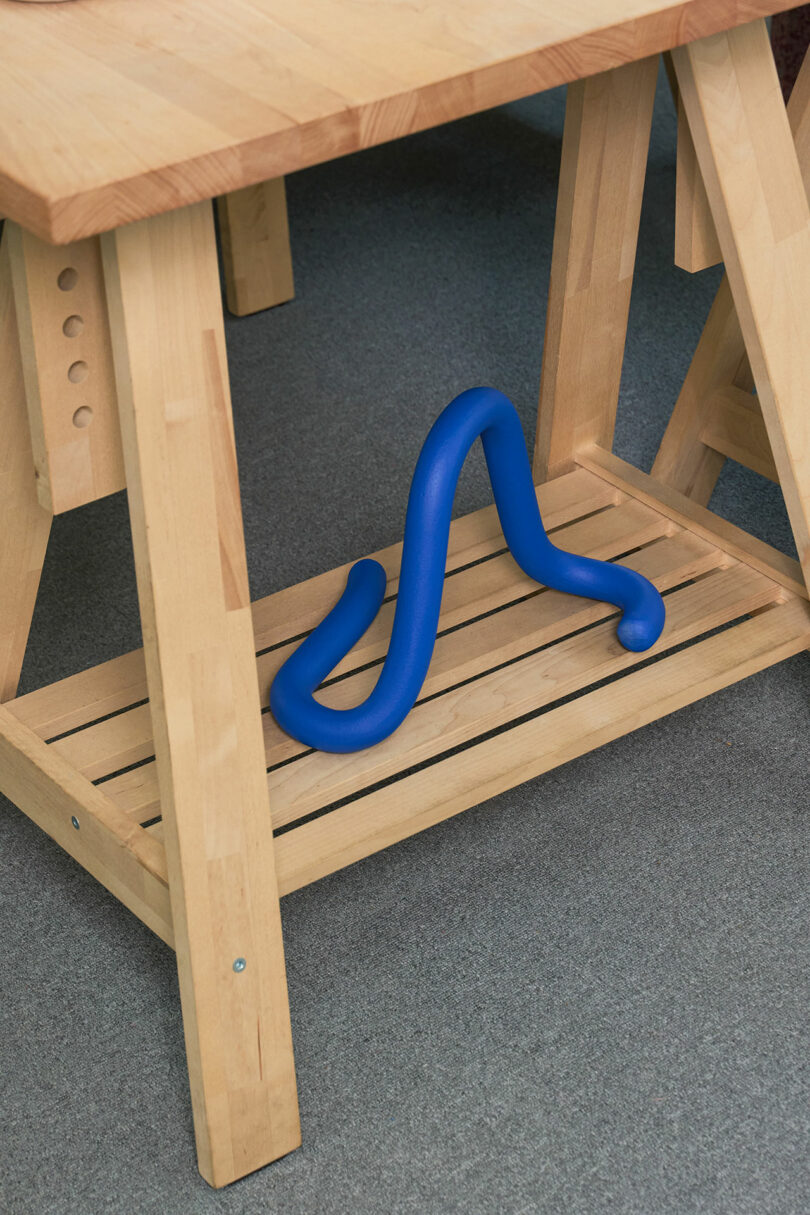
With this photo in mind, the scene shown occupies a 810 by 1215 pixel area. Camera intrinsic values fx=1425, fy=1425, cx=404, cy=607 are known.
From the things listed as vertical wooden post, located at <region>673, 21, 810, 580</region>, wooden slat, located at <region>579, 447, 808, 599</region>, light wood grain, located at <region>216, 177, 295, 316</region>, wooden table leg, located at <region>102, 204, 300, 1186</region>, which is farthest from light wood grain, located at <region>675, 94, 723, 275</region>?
light wood grain, located at <region>216, 177, 295, 316</region>

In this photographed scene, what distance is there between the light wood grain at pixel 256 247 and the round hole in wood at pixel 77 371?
4.61 ft

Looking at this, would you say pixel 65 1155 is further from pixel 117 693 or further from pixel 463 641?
pixel 463 641

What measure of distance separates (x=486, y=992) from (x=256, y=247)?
1.62 metres

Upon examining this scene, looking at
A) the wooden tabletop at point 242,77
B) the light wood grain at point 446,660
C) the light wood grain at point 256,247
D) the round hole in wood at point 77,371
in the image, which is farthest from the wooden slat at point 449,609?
the light wood grain at point 256,247

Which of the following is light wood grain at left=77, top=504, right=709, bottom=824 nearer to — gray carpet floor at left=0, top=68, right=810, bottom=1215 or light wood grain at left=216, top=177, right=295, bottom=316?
gray carpet floor at left=0, top=68, right=810, bottom=1215

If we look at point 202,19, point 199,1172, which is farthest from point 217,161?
point 199,1172

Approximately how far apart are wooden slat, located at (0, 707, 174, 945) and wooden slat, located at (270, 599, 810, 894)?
0.05 metres

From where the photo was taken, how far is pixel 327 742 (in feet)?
4.84

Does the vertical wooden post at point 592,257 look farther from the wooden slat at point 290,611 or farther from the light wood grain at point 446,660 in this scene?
the light wood grain at point 446,660

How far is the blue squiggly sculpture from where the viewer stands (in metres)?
1.49

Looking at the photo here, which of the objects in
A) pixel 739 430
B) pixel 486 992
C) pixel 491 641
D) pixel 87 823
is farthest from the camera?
pixel 739 430

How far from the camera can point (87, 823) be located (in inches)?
56.2

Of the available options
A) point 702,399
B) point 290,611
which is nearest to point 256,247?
point 702,399

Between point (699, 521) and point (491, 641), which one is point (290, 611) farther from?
point (699, 521)
